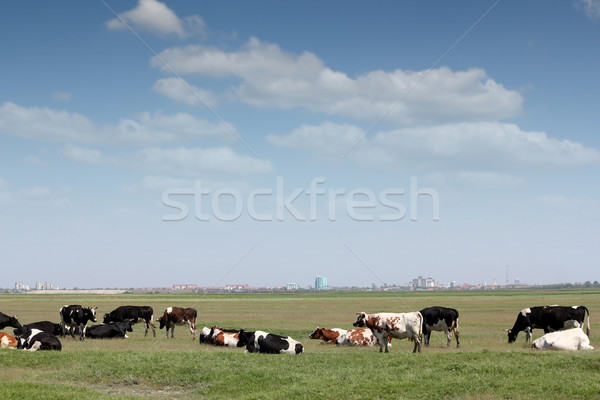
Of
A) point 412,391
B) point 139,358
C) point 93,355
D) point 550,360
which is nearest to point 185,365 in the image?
point 139,358

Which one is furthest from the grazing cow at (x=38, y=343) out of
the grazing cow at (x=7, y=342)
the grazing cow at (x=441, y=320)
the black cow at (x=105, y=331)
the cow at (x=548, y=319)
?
the cow at (x=548, y=319)

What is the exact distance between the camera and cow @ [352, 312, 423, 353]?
23266mm

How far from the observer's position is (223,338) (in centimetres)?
2762

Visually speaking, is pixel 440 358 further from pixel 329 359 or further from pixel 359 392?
pixel 359 392

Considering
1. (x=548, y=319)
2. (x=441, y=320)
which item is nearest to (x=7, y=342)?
(x=441, y=320)

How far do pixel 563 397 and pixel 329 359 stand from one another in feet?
28.4

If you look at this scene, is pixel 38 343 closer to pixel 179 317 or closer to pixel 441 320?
pixel 179 317

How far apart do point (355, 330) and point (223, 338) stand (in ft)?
22.1

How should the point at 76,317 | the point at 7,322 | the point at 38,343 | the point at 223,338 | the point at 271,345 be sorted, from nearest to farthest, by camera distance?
the point at 271,345
the point at 38,343
the point at 223,338
the point at 76,317
the point at 7,322

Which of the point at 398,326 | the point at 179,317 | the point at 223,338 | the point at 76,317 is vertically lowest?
the point at 223,338

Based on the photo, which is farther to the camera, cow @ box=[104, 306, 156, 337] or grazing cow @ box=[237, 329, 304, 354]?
cow @ box=[104, 306, 156, 337]

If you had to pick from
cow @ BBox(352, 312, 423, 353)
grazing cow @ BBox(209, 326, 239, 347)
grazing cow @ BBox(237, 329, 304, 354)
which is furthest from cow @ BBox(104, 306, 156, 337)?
cow @ BBox(352, 312, 423, 353)

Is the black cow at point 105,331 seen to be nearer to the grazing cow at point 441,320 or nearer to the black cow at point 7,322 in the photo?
the black cow at point 7,322

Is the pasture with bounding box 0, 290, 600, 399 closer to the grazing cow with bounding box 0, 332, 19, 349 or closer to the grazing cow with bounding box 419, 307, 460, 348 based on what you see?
the grazing cow with bounding box 0, 332, 19, 349
